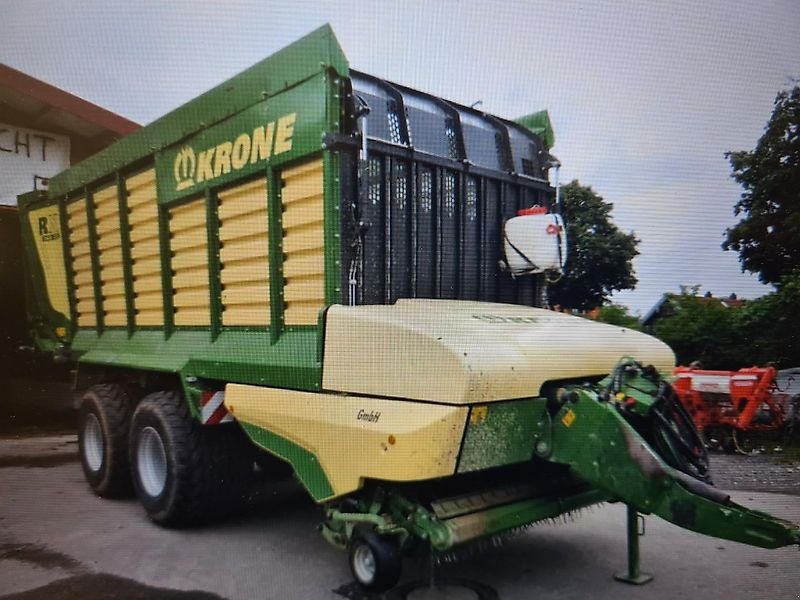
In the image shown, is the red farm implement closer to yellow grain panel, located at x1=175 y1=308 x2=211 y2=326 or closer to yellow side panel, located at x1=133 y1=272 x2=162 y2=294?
yellow grain panel, located at x1=175 y1=308 x2=211 y2=326

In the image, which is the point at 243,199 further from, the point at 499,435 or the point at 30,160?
the point at 30,160

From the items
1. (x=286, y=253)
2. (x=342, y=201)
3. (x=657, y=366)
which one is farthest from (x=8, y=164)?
(x=657, y=366)

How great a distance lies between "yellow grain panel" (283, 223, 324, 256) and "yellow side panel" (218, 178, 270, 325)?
177 millimetres

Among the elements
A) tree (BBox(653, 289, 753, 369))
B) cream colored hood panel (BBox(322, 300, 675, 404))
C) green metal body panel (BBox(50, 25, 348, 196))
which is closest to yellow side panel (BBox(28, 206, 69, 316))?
green metal body panel (BBox(50, 25, 348, 196))

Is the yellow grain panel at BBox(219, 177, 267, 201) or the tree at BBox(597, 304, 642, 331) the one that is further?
the tree at BBox(597, 304, 642, 331)

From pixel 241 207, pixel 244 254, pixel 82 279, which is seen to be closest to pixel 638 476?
pixel 244 254

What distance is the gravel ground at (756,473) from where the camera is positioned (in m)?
5.14

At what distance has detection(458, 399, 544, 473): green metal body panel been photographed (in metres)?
2.73

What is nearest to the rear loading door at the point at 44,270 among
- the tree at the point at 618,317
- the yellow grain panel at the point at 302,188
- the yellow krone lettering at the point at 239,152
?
the yellow krone lettering at the point at 239,152

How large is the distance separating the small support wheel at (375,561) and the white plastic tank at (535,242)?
76.7 inches

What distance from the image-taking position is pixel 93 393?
5199 millimetres

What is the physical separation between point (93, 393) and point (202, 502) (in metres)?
1.65

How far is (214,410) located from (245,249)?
3.26ft

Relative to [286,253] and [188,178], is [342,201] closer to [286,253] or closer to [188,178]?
[286,253]
